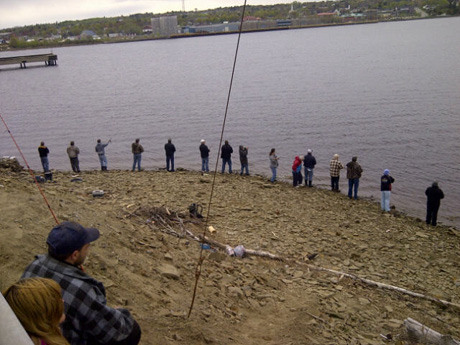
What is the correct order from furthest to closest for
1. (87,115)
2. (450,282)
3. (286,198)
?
1. (87,115)
2. (286,198)
3. (450,282)

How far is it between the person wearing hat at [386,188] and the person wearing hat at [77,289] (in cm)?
1448

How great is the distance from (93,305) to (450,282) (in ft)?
34.3

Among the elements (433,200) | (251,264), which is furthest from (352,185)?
(251,264)

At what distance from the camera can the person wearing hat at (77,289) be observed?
378 centimetres

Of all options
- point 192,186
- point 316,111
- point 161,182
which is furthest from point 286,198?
point 316,111

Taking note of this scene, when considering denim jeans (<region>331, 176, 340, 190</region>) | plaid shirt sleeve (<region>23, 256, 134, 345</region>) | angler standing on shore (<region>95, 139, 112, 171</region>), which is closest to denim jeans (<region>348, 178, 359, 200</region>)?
denim jeans (<region>331, 176, 340, 190</region>)

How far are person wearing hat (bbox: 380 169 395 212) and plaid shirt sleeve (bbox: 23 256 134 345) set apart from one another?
14466mm

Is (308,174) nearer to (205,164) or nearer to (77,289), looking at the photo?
(205,164)

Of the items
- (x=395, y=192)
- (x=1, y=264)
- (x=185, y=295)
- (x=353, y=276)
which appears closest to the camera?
(x=1, y=264)

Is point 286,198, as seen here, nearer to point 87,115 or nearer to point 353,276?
point 353,276

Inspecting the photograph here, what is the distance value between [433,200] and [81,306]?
48.7 ft

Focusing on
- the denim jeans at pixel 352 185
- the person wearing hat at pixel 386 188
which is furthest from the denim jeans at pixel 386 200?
the denim jeans at pixel 352 185

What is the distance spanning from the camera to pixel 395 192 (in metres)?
21.1

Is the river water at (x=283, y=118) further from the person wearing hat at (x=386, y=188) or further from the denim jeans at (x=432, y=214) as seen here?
the person wearing hat at (x=386, y=188)
